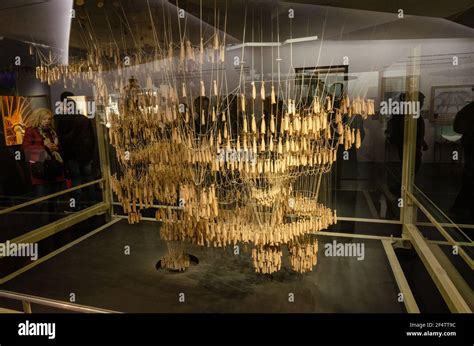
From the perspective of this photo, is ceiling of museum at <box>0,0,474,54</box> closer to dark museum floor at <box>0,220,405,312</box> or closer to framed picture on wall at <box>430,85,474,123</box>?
framed picture on wall at <box>430,85,474,123</box>

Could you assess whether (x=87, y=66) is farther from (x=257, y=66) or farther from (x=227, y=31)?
(x=257, y=66)

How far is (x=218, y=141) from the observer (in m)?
2.39

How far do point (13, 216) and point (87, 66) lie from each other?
1687 mm

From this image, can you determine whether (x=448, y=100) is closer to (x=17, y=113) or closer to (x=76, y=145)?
(x=76, y=145)

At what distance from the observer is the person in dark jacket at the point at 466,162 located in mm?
2371

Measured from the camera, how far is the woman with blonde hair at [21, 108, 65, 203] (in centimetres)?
331

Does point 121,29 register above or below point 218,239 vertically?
above

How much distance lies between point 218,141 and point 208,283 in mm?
1218

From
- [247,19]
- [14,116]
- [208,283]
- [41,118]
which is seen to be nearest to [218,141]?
[247,19]

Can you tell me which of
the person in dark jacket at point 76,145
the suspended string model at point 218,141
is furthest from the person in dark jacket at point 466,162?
the person in dark jacket at point 76,145

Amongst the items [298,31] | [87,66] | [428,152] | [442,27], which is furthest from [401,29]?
[87,66]

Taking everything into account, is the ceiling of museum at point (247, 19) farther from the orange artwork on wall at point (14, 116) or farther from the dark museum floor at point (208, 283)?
the dark museum floor at point (208, 283)

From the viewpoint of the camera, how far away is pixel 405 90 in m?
2.97
